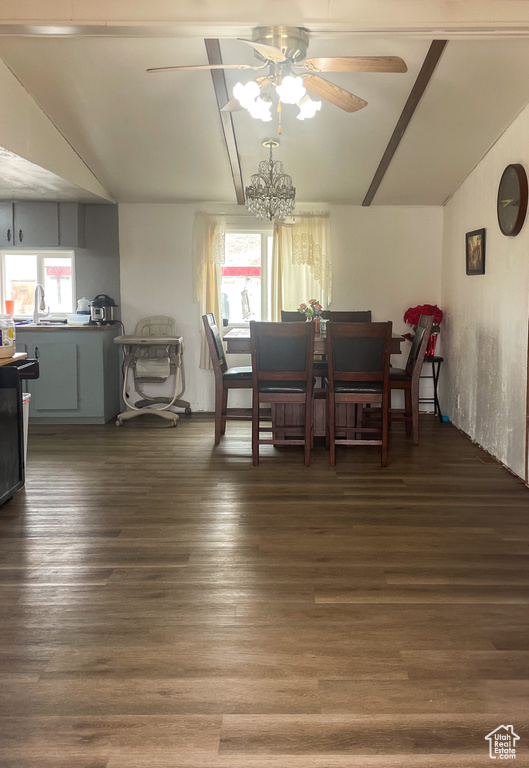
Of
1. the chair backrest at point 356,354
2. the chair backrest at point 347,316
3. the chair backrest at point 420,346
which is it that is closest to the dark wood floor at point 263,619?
the chair backrest at point 356,354

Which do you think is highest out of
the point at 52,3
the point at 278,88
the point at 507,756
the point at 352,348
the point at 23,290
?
the point at 52,3

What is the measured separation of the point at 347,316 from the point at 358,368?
5.23 feet

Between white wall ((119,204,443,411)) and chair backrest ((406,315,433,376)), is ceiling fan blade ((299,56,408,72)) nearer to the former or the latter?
chair backrest ((406,315,433,376))

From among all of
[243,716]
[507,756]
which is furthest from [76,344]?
[507,756]

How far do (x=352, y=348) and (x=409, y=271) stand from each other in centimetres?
233

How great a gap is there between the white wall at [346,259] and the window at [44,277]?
0.56 meters

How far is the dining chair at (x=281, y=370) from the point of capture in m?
4.57

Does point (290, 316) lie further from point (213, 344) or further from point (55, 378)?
point (55, 378)

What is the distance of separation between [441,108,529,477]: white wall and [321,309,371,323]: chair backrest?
2.62 feet

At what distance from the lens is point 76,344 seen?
6.01 metres

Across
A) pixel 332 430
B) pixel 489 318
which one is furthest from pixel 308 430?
pixel 489 318

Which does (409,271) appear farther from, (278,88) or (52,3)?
(52,3)

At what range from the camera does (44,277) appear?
21.8 ft

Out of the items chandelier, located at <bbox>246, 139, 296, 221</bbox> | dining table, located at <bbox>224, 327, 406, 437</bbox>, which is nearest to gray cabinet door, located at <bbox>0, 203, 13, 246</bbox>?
chandelier, located at <bbox>246, 139, 296, 221</bbox>
